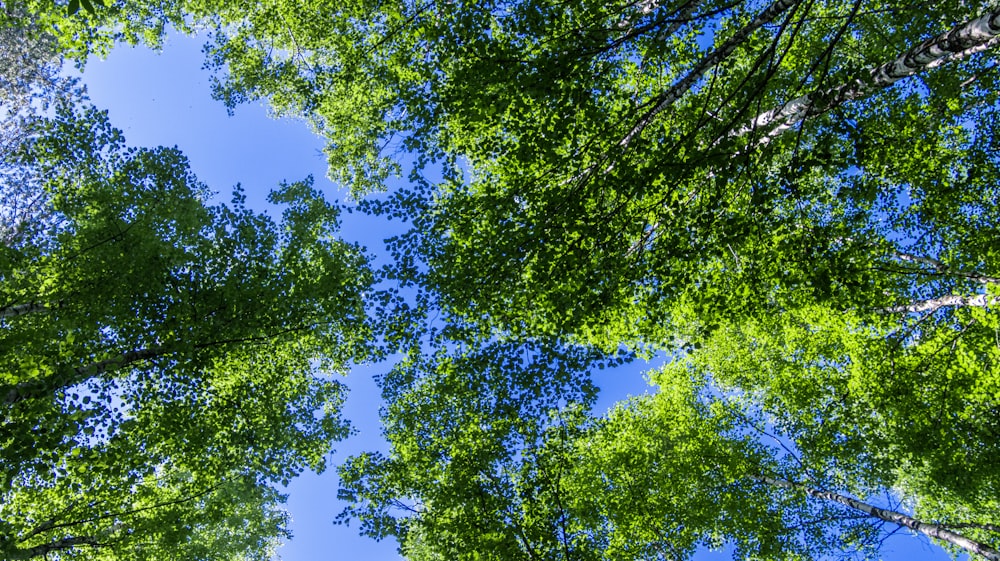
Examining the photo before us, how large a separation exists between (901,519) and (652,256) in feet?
30.4

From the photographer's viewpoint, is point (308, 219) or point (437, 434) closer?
point (437, 434)

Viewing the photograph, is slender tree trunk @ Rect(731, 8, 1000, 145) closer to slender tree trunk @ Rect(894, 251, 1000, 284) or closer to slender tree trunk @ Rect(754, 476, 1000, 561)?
slender tree trunk @ Rect(894, 251, 1000, 284)

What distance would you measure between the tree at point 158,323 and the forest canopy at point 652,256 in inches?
9.0

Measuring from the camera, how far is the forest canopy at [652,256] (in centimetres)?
614

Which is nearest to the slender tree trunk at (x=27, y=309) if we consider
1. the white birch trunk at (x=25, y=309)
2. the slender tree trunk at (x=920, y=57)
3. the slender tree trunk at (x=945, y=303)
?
the white birch trunk at (x=25, y=309)

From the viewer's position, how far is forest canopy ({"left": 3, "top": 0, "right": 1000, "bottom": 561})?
6.14m

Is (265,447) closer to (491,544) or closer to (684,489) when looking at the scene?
(491,544)

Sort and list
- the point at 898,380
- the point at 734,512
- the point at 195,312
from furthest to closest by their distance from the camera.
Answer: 1. the point at 734,512
2. the point at 898,380
3. the point at 195,312

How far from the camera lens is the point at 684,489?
41.1 feet

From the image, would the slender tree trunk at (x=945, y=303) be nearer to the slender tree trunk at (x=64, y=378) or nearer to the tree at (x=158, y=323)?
the tree at (x=158, y=323)

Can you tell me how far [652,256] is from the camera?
6.71 meters

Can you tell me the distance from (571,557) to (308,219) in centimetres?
903

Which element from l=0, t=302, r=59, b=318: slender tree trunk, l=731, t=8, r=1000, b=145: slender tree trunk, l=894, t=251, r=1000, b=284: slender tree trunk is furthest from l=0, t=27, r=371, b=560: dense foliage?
l=894, t=251, r=1000, b=284: slender tree trunk

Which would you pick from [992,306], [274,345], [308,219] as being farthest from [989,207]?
[274,345]
